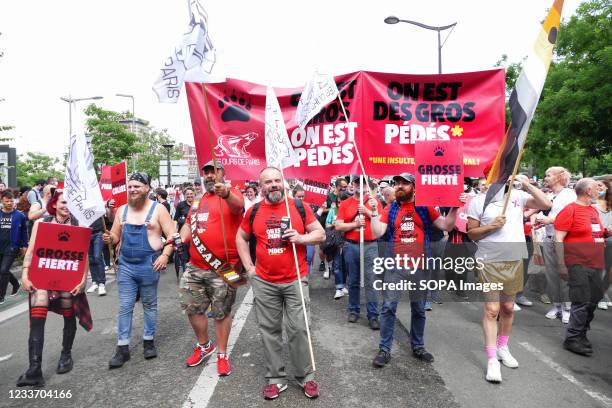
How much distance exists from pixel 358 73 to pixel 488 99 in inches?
58.5

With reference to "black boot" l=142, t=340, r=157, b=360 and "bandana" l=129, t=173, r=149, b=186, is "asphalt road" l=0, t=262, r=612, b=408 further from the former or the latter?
"bandana" l=129, t=173, r=149, b=186

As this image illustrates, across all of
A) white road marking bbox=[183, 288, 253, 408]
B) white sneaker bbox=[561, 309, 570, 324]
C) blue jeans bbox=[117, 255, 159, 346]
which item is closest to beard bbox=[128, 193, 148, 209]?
blue jeans bbox=[117, 255, 159, 346]

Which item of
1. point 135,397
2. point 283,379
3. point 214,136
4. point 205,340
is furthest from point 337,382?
point 214,136

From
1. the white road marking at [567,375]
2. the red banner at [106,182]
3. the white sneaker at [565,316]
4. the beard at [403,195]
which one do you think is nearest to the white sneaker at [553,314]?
the white sneaker at [565,316]

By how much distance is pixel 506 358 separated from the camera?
14.1 feet

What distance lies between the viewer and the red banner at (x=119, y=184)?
240 inches

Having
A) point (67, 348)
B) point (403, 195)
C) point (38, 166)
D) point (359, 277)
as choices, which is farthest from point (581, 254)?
point (38, 166)

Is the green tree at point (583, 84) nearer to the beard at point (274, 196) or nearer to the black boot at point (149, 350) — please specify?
the beard at point (274, 196)

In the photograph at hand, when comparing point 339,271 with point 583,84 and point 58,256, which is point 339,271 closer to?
point 58,256

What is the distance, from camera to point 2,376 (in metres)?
4.11

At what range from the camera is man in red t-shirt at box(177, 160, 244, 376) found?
13.7ft

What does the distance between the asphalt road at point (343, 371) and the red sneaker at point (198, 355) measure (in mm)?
73

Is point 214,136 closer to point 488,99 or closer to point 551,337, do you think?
point 488,99

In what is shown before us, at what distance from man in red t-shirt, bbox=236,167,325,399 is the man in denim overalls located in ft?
4.33
